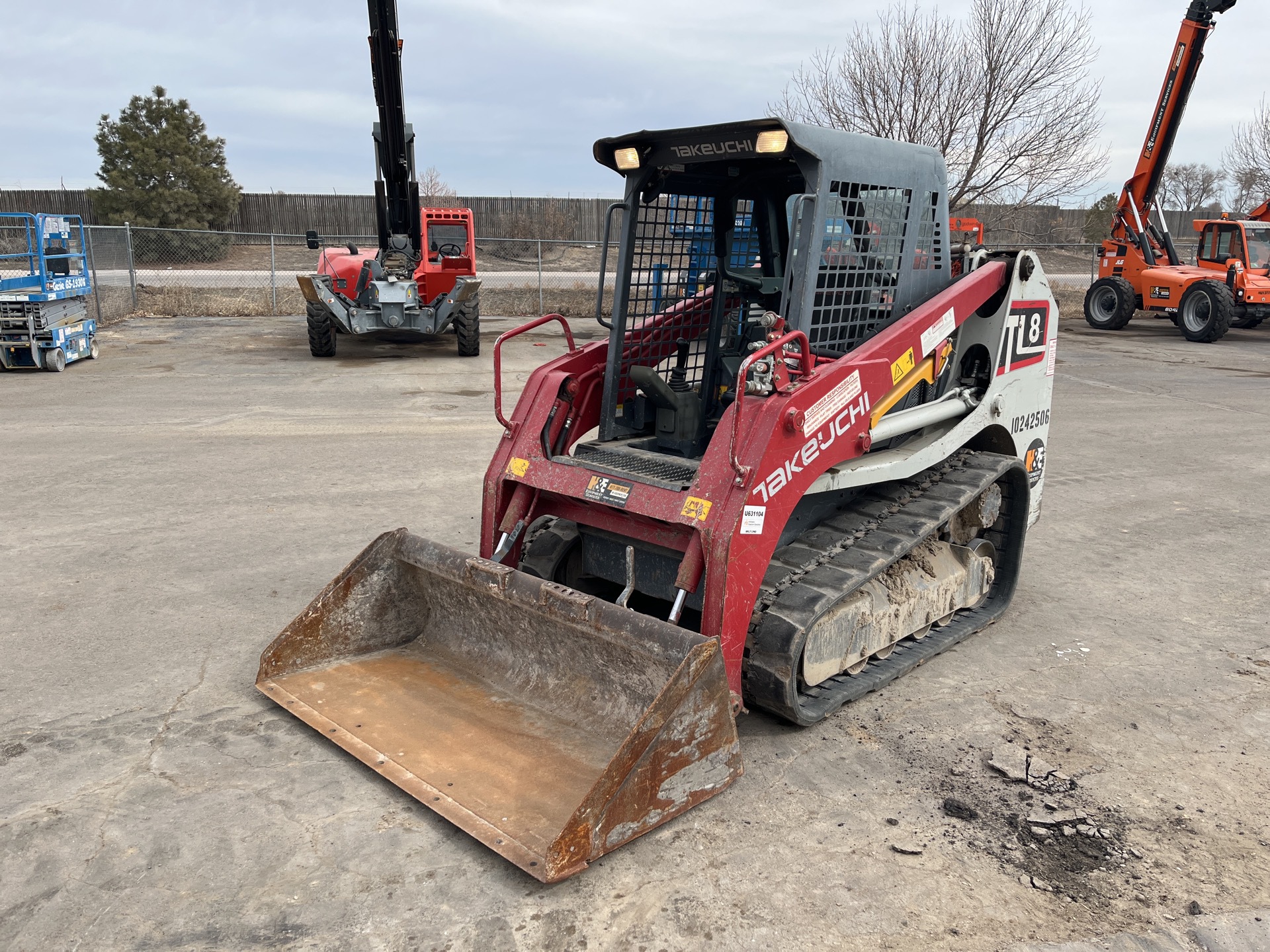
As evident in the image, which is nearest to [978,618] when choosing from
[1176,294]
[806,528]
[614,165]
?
[806,528]

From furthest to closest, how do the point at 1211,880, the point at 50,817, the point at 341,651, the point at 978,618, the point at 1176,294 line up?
the point at 1176,294 < the point at 978,618 < the point at 341,651 < the point at 50,817 < the point at 1211,880

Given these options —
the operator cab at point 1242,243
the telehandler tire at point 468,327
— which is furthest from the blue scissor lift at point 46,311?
the operator cab at point 1242,243

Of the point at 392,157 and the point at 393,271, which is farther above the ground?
the point at 392,157

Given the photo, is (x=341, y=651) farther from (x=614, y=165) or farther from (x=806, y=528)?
(x=614, y=165)

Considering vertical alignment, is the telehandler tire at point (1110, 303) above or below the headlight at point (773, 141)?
below

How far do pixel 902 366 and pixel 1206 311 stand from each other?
17.7 metres

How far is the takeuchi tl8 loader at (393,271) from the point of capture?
14094 millimetres

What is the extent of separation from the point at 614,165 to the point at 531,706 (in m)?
2.50

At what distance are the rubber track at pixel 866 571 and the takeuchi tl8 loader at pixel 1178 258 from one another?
1627 cm

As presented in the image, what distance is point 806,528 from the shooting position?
4.72m

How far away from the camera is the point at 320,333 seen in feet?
49.6

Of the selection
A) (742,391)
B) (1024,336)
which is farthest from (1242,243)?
(742,391)

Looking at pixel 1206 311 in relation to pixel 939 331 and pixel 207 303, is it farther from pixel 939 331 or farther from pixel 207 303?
pixel 207 303

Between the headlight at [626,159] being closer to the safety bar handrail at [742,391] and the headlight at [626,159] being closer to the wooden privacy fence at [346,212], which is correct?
the safety bar handrail at [742,391]
